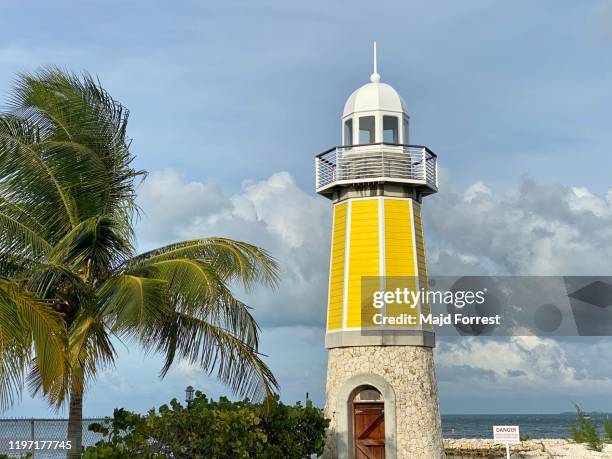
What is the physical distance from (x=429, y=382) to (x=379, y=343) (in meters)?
1.69

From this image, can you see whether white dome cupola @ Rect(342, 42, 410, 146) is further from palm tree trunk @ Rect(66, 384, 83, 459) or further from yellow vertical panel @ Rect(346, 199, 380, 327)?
palm tree trunk @ Rect(66, 384, 83, 459)

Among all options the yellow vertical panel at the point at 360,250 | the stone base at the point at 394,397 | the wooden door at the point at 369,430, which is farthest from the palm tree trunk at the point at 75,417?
the wooden door at the point at 369,430

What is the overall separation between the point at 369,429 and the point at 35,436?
1007 cm

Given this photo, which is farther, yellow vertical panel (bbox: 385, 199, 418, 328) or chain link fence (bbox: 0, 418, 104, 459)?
yellow vertical panel (bbox: 385, 199, 418, 328)

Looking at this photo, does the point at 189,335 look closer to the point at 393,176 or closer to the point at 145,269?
the point at 145,269

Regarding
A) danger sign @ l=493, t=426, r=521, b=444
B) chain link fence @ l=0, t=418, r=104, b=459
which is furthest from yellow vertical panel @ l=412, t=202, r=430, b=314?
chain link fence @ l=0, t=418, r=104, b=459

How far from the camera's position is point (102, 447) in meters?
14.6

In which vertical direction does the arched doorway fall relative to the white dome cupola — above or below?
below

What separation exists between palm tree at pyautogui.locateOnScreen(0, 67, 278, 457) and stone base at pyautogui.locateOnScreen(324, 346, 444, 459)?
22.4ft

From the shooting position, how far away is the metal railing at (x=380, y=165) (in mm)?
23969

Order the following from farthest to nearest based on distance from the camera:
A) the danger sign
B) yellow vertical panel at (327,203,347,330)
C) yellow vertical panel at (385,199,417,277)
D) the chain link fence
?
1. yellow vertical panel at (327,203,347,330)
2. yellow vertical panel at (385,199,417,277)
3. the danger sign
4. the chain link fence

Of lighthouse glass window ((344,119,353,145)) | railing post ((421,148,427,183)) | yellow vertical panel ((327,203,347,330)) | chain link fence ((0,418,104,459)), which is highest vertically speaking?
lighthouse glass window ((344,119,353,145))

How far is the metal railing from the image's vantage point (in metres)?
24.0

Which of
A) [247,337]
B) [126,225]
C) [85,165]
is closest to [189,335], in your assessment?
[247,337]
